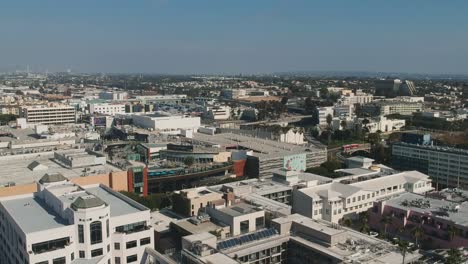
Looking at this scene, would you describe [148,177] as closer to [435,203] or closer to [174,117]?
[435,203]

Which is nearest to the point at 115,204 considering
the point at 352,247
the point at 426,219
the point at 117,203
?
the point at 117,203

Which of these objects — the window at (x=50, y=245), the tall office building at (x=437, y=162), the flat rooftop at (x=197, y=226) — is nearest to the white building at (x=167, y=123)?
the tall office building at (x=437, y=162)

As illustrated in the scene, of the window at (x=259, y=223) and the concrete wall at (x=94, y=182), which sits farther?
the concrete wall at (x=94, y=182)

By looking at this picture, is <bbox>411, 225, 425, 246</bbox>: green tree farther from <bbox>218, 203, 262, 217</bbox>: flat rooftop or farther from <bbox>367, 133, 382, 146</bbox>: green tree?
<bbox>367, 133, 382, 146</bbox>: green tree

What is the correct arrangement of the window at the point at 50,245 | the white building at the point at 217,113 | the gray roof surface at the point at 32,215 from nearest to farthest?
the window at the point at 50,245 → the gray roof surface at the point at 32,215 → the white building at the point at 217,113

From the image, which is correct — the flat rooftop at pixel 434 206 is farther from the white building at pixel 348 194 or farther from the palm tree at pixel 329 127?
the palm tree at pixel 329 127

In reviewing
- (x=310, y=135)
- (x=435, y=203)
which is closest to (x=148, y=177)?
(x=435, y=203)
